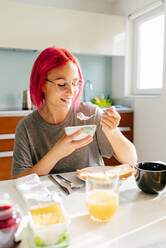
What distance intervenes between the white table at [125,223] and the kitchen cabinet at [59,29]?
7.09 feet

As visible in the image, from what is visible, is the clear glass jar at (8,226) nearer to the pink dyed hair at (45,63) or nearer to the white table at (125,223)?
the white table at (125,223)

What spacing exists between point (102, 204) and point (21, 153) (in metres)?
0.64

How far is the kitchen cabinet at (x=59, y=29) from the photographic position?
2596 mm

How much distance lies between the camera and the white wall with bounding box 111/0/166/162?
2.57m

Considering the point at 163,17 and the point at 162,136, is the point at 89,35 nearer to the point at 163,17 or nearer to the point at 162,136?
the point at 163,17

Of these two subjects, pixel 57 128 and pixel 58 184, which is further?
pixel 57 128

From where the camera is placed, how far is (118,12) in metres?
3.29

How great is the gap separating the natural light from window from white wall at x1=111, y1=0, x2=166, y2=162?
0.25m

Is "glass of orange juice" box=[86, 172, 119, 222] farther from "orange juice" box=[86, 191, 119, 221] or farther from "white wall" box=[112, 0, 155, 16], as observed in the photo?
"white wall" box=[112, 0, 155, 16]

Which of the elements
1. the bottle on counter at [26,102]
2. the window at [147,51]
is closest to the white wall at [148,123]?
Answer: the window at [147,51]

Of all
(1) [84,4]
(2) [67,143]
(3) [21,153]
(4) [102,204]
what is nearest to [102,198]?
(4) [102,204]

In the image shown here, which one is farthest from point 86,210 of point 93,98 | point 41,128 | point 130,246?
point 93,98

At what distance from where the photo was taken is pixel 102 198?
69 cm

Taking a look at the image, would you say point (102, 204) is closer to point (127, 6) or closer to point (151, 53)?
point (151, 53)
